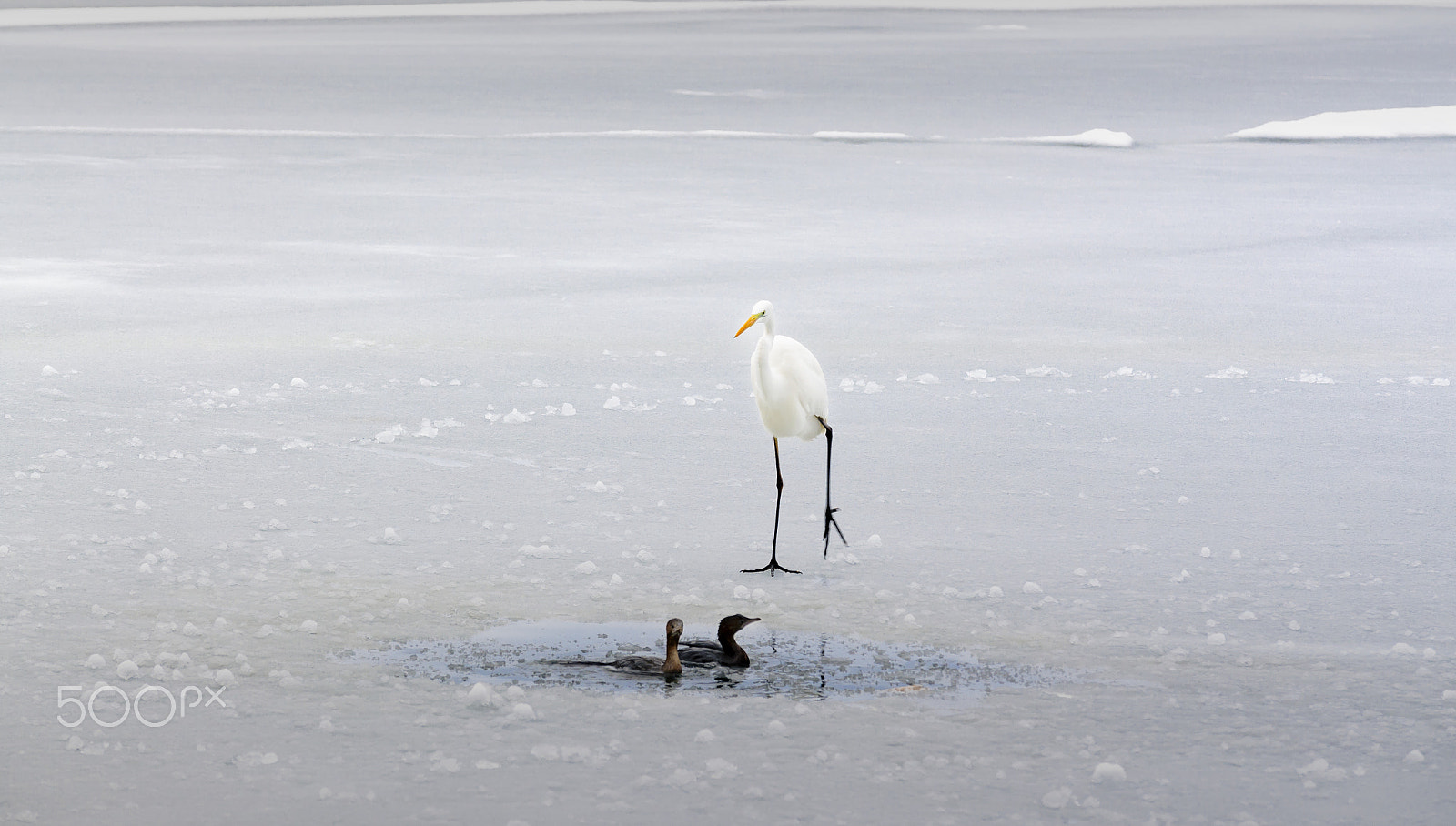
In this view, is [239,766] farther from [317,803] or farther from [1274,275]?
→ [1274,275]

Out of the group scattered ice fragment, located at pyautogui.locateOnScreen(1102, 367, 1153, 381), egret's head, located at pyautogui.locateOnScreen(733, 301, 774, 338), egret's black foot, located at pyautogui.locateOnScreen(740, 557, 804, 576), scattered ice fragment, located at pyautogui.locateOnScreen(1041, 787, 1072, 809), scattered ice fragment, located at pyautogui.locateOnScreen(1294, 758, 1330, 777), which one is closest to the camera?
scattered ice fragment, located at pyautogui.locateOnScreen(1041, 787, 1072, 809)

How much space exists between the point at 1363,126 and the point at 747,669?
886 inches

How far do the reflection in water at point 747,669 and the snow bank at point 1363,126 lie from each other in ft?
68.3

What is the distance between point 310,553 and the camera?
18.3 feet

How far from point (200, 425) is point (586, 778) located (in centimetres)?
423

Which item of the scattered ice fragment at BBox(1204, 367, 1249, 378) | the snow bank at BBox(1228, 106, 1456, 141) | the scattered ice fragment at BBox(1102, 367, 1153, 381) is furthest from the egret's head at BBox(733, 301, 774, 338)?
the snow bank at BBox(1228, 106, 1456, 141)

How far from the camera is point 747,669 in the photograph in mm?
4559

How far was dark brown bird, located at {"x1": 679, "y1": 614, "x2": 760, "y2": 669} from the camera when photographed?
453cm

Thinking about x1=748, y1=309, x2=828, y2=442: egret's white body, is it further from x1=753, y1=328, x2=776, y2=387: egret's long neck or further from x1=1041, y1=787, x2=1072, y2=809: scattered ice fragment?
x1=1041, y1=787, x2=1072, y2=809: scattered ice fragment

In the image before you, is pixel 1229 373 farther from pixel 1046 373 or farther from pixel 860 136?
pixel 860 136

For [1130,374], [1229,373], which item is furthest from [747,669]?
[1229,373]

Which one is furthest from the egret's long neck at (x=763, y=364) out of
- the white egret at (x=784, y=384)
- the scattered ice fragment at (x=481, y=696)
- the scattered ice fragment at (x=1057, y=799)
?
the scattered ice fragment at (x=1057, y=799)

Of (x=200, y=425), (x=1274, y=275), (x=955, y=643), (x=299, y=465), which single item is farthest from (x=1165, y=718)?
(x=1274, y=275)

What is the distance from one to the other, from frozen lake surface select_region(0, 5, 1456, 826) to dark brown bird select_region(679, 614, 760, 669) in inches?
2.6
